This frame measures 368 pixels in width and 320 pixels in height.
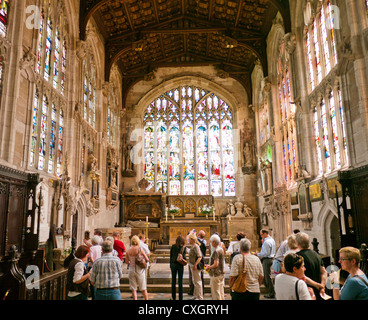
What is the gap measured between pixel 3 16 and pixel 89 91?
21.7 ft

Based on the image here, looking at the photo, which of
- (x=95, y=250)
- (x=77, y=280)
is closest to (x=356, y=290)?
(x=77, y=280)

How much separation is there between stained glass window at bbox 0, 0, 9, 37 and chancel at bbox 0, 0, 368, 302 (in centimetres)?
3

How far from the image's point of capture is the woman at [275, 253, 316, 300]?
8.59ft

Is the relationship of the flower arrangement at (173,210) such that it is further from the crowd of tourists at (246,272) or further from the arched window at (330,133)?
the crowd of tourists at (246,272)

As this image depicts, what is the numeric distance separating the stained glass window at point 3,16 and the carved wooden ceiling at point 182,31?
4774 mm

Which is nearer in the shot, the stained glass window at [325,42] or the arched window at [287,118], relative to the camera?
the stained glass window at [325,42]

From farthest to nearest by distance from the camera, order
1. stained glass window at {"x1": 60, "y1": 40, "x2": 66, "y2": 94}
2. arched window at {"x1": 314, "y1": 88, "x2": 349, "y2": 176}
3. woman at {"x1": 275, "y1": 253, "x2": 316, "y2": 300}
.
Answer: stained glass window at {"x1": 60, "y1": 40, "x2": 66, "y2": 94} < arched window at {"x1": 314, "y1": 88, "x2": 349, "y2": 176} < woman at {"x1": 275, "y1": 253, "x2": 316, "y2": 300}

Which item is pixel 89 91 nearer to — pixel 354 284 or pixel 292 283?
pixel 292 283

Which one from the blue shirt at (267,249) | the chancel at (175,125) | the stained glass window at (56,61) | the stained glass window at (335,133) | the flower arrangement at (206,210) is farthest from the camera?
the flower arrangement at (206,210)

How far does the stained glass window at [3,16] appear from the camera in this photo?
322 inches

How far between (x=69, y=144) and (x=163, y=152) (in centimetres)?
964

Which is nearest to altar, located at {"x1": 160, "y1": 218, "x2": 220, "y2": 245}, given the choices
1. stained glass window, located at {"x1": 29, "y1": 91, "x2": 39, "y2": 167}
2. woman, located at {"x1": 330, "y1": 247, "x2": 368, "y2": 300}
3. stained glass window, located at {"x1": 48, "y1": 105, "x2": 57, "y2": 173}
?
stained glass window, located at {"x1": 48, "y1": 105, "x2": 57, "y2": 173}

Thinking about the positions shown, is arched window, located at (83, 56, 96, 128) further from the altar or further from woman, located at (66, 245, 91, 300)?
woman, located at (66, 245, 91, 300)

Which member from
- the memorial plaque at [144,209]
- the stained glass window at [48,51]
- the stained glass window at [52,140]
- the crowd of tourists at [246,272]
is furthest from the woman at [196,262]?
the memorial plaque at [144,209]
